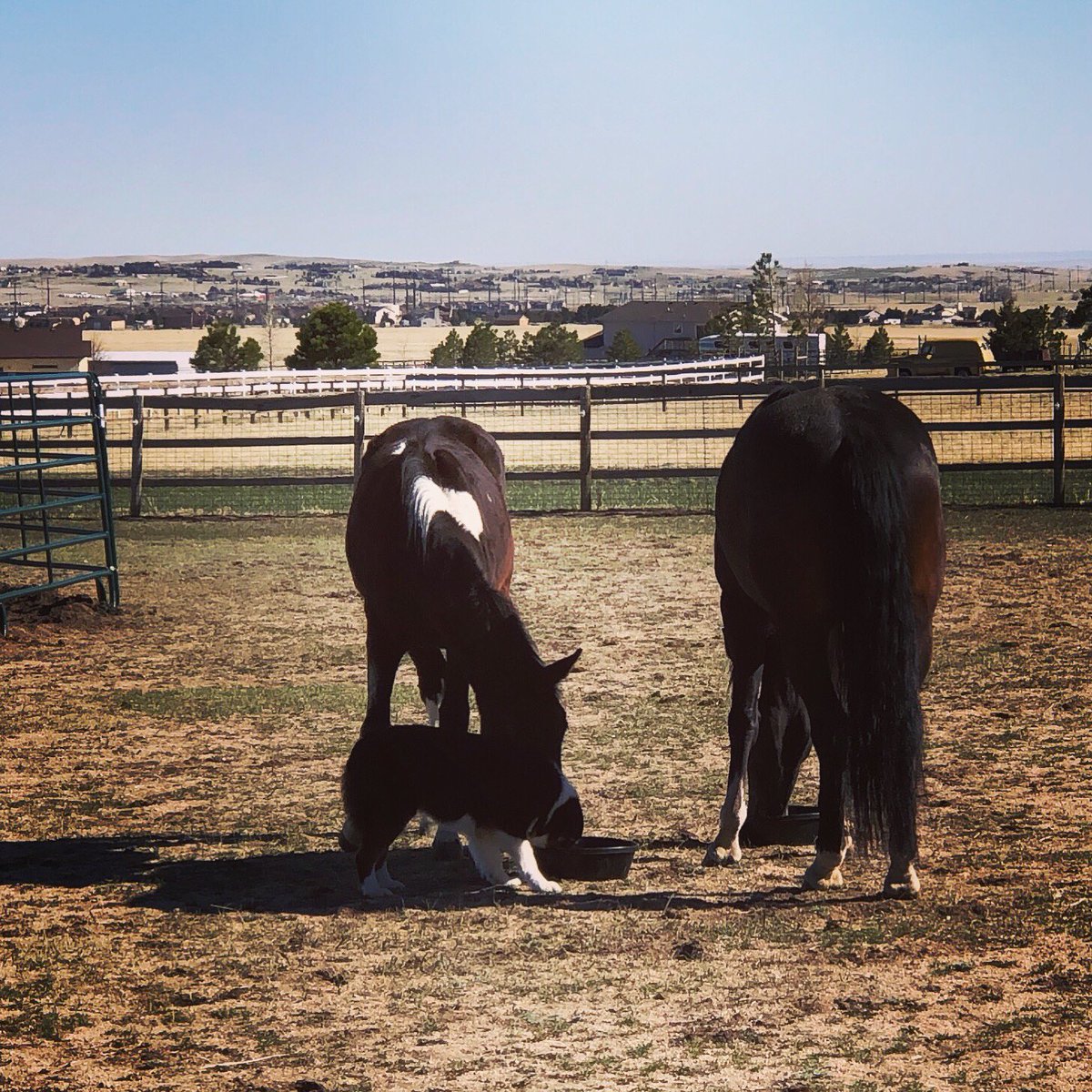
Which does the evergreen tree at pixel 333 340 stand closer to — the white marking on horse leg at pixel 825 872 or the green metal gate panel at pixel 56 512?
the green metal gate panel at pixel 56 512

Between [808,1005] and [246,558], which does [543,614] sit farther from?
[808,1005]

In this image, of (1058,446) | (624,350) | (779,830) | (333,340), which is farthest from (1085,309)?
(779,830)

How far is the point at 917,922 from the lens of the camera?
479 cm

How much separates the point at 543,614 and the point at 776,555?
588 cm

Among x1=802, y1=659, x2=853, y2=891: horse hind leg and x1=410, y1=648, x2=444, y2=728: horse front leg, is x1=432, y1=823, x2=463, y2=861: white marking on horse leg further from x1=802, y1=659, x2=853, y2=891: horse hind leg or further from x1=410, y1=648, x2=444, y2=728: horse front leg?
x1=802, y1=659, x2=853, y2=891: horse hind leg

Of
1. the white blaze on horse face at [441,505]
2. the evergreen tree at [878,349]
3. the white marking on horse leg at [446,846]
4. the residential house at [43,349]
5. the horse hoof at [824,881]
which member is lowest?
the white marking on horse leg at [446,846]

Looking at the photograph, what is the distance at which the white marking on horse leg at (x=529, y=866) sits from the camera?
518 centimetres

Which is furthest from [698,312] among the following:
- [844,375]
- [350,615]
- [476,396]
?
→ [350,615]

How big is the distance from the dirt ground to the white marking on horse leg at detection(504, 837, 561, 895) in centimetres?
4

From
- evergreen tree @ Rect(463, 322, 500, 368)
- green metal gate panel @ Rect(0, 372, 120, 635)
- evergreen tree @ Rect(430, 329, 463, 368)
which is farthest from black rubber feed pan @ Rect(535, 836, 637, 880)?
evergreen tree @ Rect(463, 322, 500, 368)

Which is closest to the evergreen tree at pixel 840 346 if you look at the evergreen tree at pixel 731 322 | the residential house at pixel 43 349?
the evergreen tree at pixel 731 322

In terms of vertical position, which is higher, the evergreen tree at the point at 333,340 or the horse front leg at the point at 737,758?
the evergreen tree at the point at 333,340

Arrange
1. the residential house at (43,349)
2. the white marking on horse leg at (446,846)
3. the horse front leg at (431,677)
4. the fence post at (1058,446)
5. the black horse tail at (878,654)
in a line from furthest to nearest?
the residential house at (43,349), the fence post at (1058,446), the horse front leg at (431,677), the white marking on horse leg at (446,846), the black horse tail at (878,654)

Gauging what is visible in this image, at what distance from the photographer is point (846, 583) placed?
5.06 meters
